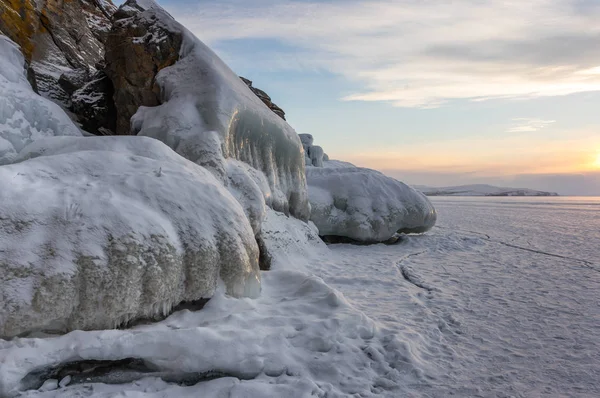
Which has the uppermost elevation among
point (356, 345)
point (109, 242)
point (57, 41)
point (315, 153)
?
point (57, 41)

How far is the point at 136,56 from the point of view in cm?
895

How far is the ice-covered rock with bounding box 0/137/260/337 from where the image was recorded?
296cm

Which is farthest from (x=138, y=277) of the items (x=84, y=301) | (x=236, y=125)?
(x=236, y=125)

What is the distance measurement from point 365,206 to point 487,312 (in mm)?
6324

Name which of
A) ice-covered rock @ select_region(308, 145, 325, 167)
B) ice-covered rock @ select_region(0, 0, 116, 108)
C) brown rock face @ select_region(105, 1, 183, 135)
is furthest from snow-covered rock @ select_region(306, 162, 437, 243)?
ice-covered rock @ select_region(308, 145, 325, 167)

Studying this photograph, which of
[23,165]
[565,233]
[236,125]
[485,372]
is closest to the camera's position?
[485,372]

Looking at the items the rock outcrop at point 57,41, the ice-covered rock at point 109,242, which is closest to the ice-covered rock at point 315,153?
the rock outcrop at point 57,41

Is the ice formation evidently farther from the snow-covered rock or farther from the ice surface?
the ice surface

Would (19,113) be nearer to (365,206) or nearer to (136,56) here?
(136,56)

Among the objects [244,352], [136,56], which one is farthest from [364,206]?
[244,352]

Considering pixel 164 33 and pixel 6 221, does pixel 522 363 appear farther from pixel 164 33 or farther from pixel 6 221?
pixel 164 33

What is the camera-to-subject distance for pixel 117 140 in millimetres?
5105

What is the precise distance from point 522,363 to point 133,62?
9594 millimetres

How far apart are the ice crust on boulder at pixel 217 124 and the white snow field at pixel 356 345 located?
9.72ft
